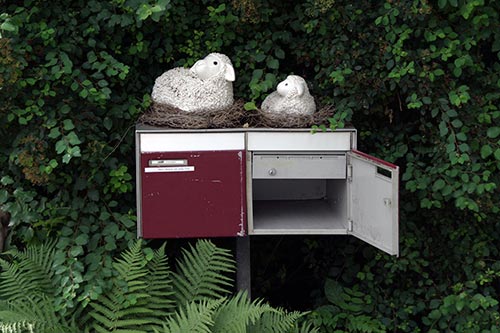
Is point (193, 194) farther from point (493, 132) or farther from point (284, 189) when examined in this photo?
point (493, 132)

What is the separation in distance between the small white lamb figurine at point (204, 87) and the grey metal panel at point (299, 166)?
0.44m

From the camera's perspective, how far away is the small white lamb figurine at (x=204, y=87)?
188 inches

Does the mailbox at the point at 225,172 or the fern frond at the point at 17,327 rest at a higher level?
the mailbox at the point at 225,172

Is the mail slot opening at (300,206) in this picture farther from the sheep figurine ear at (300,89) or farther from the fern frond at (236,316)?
the sheep figurine ear at (300,89)

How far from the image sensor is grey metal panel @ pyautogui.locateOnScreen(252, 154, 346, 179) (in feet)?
15.1

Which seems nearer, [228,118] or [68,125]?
[68,125]

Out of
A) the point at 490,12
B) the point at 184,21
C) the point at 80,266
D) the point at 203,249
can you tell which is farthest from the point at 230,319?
the point at 490,12

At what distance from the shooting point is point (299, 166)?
460 centimetres

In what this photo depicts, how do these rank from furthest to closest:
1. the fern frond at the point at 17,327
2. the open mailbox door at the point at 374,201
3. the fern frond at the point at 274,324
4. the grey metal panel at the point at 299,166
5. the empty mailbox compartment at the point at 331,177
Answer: the fern frond at the point at 274,324 < the grey metal panel at the point at 299,166 < the empty mailbox compartment at the point at 331,177 < the open mailbox door at the point at 374,201 < the fern frond at the point at 17,327

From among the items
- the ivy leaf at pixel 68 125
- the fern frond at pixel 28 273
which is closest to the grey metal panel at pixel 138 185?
the ivy leaf at pixel 68 125

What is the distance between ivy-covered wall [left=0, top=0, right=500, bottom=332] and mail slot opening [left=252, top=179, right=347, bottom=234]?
418mm

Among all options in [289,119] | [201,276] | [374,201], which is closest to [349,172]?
[374,201]

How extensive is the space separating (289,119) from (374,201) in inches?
27.1

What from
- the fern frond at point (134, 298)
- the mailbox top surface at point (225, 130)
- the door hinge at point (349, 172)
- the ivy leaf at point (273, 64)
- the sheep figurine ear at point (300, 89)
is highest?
the ivy leaf at point (273, 64)
